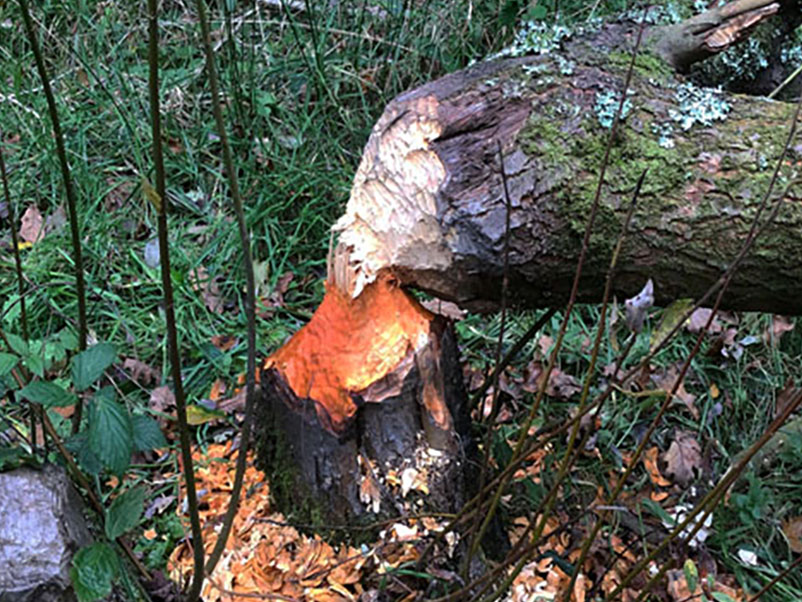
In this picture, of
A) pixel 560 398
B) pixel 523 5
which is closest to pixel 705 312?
pixel 560 398

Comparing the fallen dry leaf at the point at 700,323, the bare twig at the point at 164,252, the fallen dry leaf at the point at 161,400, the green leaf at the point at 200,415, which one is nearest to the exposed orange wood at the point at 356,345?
the green leaf at the point at 200,415

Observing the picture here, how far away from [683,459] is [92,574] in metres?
1.80

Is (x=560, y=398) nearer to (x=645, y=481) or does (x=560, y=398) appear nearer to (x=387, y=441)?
(x=645, y=481)

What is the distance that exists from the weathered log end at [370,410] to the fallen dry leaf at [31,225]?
1627 mm

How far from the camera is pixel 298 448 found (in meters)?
2.02

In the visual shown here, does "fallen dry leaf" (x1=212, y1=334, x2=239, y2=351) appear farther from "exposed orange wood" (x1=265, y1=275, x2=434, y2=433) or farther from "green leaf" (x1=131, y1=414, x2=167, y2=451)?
"green leaf" (x1=131, y1=414, x2=167, y2=451)

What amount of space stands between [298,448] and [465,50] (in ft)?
7.02

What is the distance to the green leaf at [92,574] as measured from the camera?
1.36m

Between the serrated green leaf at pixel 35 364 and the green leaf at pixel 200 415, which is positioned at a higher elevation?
the serrated green leaf at pixel 35 364

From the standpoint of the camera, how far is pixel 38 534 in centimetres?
161

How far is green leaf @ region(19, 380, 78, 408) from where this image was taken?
1394 millimetres

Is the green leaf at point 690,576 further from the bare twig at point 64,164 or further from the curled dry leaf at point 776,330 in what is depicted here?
the bare twig at point 64,164

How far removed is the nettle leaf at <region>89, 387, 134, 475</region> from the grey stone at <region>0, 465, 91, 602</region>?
344 millimetres

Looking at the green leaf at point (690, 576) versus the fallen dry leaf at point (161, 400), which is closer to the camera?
the green leaf at point (690, 576)
